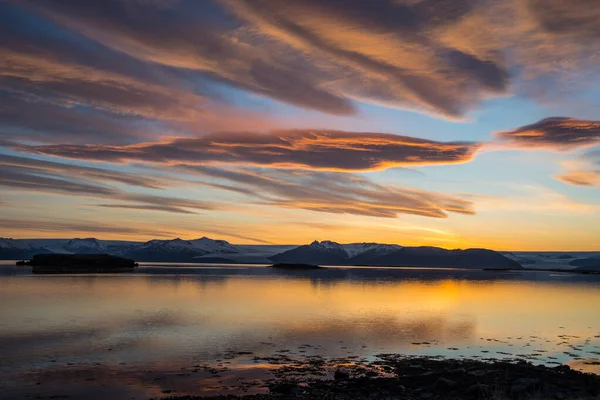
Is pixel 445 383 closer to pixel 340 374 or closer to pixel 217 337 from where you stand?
pixel 340 374

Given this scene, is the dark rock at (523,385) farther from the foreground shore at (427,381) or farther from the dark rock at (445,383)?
the dark rock at (445,383)

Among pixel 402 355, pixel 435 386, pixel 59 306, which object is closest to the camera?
pixel 435 386

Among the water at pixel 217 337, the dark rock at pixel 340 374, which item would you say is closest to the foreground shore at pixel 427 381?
the dark rock at pixel 340 374

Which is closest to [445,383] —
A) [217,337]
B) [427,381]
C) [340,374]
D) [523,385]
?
[427,381]

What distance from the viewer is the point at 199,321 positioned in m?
54.8

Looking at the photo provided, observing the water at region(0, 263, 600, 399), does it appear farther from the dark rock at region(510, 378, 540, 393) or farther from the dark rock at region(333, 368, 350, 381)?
the dark rock at region(510, 378, 540, 393)

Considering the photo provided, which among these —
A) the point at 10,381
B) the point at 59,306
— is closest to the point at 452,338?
the point at 10,381

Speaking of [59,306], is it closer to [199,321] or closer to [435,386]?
[199,321]

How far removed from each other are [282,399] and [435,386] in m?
8.70

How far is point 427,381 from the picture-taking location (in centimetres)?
2952

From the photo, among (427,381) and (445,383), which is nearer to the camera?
(445,383)

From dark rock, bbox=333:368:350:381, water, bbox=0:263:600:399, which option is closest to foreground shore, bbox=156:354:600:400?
dark rock, bbox=333:368:350:381

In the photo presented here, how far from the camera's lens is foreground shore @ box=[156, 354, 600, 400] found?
1043 inches

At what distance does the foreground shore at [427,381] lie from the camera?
86.9 feet
